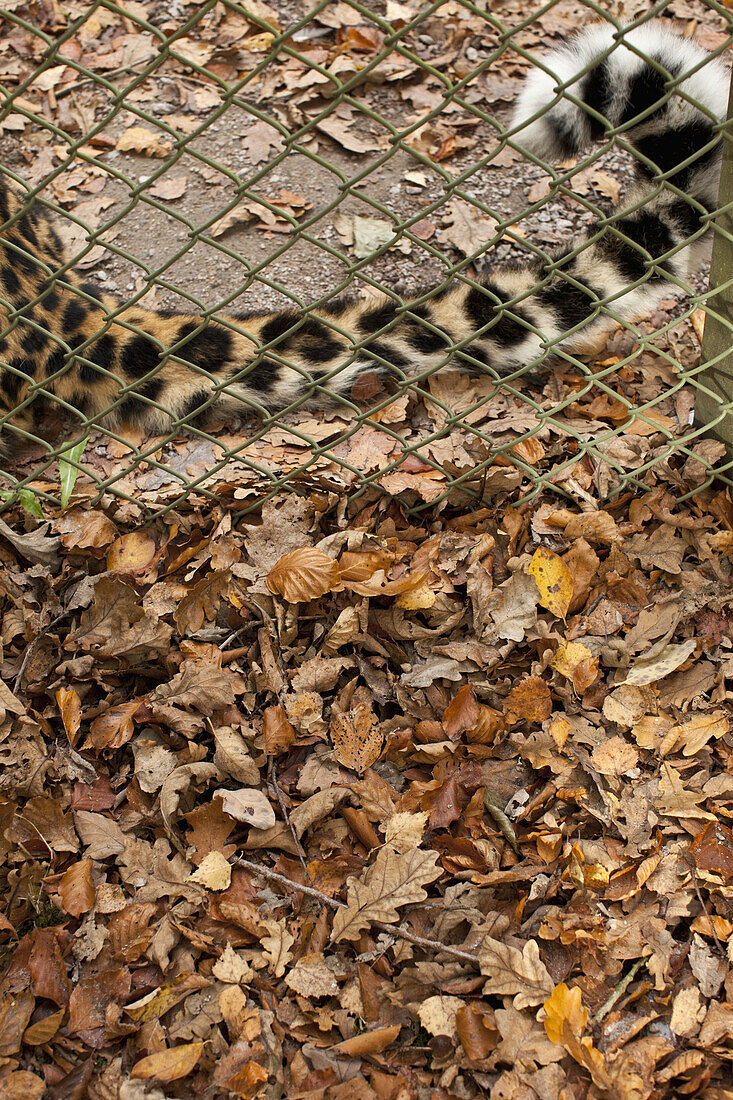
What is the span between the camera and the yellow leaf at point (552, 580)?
280cm

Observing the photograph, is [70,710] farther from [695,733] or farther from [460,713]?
[695,733]

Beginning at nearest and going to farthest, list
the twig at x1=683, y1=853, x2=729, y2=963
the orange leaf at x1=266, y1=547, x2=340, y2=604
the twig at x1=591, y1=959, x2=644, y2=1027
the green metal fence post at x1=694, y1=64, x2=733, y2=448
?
1. the twig at x1=591, y1=959, x2=644, y2=1027
2. the twig at x1=683, y1=853, x2=729, y2=963
3. the green metal fence post at x1=694, y1=64, x2=733, y2=448
4. the orange leaf at x1=266, y1=547, x2=340, y2=604

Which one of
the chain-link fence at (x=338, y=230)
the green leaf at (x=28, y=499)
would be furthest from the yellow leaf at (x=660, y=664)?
the green leaf at (x=28, y=499)

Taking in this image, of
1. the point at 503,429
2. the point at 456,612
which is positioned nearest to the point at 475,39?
the point at 503,429

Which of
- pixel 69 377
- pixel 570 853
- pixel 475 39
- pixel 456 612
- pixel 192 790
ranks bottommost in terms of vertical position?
pixel 192 790

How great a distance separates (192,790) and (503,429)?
1.63 m

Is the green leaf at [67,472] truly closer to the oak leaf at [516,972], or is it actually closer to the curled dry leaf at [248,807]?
the curled dry leaf at [248,807]

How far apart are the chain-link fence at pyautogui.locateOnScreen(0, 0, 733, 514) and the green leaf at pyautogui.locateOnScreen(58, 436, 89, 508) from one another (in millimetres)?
13

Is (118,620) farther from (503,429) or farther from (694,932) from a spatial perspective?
(694,932)

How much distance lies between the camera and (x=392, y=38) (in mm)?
2043

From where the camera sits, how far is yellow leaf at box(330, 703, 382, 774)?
2549 millimetres

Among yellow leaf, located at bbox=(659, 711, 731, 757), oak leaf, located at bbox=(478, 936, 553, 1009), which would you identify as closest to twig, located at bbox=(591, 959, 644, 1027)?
oak leaf, located at bbox=(478, 936, 553, 1009)

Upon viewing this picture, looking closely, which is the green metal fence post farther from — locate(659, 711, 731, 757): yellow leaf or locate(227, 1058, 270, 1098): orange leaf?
locate(227, 1058, 270, 1098): orange leaf

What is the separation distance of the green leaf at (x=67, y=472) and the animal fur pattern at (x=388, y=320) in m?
0.16
